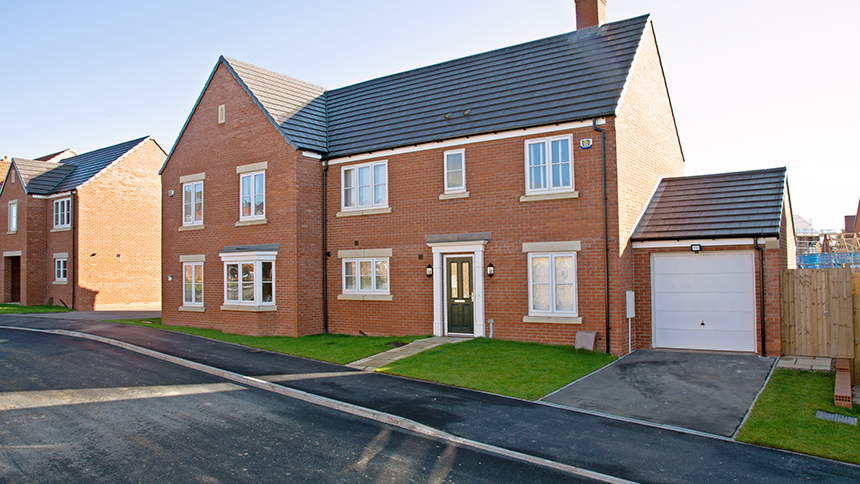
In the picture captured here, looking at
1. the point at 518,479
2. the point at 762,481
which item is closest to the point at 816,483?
the point at 762,481

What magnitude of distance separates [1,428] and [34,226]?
27098 millimetres

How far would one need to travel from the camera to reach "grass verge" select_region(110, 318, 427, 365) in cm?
1353

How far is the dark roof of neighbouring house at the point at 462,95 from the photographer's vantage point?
1477 centimetres

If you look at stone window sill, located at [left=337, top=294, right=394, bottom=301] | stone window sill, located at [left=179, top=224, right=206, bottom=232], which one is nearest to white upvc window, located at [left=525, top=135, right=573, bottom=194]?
stone window sill, located at [left=337, top=294, right=394, bottom=301]

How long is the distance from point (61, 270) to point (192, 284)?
14.2m

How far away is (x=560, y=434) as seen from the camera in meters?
7.77

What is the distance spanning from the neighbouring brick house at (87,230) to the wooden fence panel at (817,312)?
29279 millimetres

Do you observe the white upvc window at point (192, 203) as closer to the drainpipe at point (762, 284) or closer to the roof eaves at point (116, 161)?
the roof eaves at point (116, 161)

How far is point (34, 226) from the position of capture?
29953 millimetres

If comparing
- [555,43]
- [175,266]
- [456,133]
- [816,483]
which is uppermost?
[555,43]

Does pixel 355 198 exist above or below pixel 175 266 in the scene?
above

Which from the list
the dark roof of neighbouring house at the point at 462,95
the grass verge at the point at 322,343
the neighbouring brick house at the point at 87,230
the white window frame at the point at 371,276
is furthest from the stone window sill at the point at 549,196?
the neighbouring brick house at the point at 87,230

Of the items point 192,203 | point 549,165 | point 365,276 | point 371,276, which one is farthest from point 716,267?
point 192,203

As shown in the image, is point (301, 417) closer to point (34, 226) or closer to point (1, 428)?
point (1, 428)
